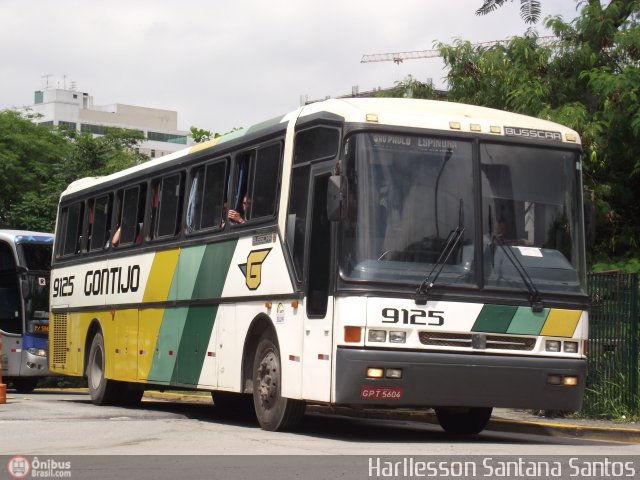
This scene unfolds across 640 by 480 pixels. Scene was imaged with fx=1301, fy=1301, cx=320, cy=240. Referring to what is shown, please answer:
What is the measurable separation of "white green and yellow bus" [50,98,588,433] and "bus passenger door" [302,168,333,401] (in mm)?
22

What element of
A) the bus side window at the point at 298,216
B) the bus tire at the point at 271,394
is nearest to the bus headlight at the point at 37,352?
the bus tire at the point at 271,394

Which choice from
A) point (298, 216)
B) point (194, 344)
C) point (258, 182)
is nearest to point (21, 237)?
point (194, 344)

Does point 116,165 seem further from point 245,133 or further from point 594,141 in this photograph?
point 245,133

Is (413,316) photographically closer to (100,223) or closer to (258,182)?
(258,182)

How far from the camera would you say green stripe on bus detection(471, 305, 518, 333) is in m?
12.9

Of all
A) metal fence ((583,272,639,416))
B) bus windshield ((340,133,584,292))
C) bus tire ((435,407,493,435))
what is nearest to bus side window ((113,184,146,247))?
bus tire ((435,407,493,435))

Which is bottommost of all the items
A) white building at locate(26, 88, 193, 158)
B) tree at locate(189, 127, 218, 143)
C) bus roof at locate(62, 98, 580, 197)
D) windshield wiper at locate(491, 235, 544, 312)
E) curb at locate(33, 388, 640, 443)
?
curb at locate(33, 388, 640, 443)

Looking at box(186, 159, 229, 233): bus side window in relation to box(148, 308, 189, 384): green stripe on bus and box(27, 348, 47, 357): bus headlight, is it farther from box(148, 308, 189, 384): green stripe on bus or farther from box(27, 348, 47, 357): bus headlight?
box(27, 348, 47, 357): bus headlight

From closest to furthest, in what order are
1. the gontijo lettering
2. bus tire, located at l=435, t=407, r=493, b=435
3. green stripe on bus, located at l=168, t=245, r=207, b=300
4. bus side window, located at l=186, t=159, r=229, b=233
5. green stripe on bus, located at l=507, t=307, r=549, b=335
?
green stripe on bus, located at l=507, t=307, r=549, b=335 → bus tire, located at l=435, t=407, r=493, b=435 → bus side window, located at l=186, t=159, r=229, b=233 → green stripe on bus, located at l=168, t=245, r=207, b=300 → the gontijo lettering

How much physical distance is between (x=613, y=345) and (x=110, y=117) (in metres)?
148

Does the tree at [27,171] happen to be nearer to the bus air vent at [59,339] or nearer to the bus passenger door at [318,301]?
the bus air vent at [59,339]

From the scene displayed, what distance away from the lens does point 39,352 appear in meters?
29.2
